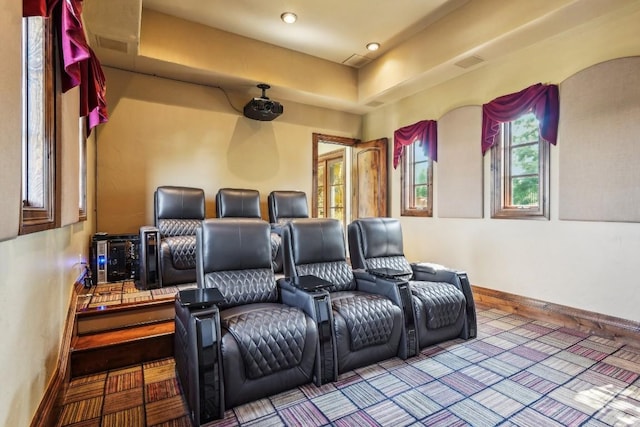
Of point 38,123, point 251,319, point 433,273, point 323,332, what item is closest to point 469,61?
point 433,273

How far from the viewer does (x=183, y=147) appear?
471 cm

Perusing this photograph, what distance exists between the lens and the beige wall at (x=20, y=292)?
1.05 m

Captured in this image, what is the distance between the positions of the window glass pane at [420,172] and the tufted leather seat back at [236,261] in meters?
3.25

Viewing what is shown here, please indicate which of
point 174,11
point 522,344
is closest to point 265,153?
point 174,11

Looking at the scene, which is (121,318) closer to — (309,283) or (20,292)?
(20,292)

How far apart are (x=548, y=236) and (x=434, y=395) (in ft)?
7.75

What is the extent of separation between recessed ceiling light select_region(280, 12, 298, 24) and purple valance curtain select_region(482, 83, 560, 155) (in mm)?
2560

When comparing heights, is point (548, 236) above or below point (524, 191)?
below

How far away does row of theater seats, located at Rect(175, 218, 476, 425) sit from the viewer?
1.88 m

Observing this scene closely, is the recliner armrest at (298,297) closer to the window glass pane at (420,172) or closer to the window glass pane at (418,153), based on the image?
the window glass pane at (420,172)

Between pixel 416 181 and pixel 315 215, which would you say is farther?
pixel 315 215

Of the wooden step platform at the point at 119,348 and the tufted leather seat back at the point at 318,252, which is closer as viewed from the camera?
the wooden step platform at the point at 119,348

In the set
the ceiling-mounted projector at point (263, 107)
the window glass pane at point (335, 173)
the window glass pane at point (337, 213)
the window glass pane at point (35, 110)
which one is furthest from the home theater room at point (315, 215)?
the window glass pane at point (335, 173)

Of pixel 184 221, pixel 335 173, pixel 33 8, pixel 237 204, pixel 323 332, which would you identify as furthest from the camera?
pixel 335 173
